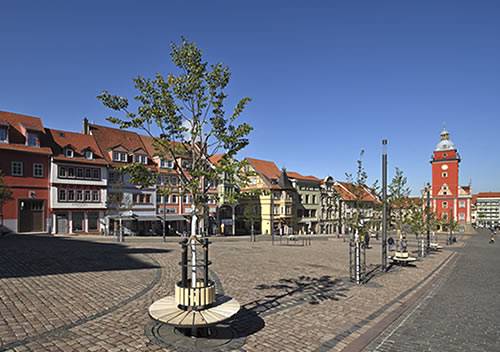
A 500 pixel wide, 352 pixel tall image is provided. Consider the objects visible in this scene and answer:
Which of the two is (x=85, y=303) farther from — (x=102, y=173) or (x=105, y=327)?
(x=102, y=173)

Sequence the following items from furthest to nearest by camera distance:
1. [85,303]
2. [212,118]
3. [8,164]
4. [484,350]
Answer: [8,164], [85,303], [212,118], [484,350]

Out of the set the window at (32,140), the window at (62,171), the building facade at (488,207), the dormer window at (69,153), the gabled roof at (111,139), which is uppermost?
the gabled roof at (111,139)

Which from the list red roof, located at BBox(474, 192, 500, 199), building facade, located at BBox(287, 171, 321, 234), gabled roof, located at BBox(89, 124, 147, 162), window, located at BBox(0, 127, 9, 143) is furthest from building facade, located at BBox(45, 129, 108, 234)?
red roof, located at BBox(474, 192, 500, 199)

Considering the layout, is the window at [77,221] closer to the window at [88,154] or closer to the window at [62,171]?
the window at [62,171]

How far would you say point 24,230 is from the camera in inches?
1291

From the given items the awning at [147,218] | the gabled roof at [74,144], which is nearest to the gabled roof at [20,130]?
the gabled roof at [74,144]

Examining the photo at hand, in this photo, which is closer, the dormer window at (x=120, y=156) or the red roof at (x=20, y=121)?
the red roof at (x=20, y=121)

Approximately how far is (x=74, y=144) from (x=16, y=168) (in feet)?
21.5

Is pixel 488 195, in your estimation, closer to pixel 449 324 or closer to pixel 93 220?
pixel 93 220

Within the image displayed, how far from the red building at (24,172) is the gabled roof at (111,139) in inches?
257

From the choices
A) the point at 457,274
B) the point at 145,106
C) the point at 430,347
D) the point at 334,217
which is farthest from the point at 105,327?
the point at 334,217

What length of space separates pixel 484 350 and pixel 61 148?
38.9 meters

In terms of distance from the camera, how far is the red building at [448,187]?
82625 mm

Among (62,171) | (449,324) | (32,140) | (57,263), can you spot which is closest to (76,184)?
(62,171)
